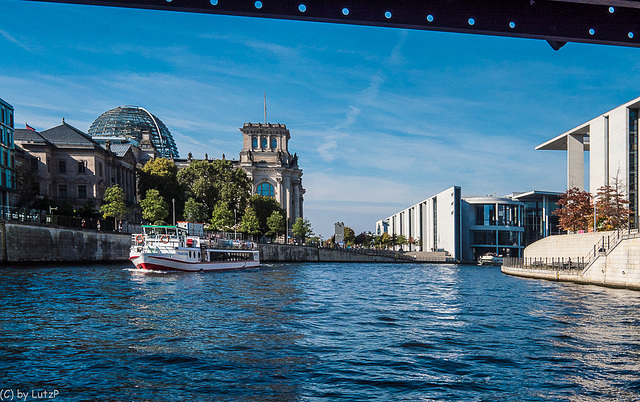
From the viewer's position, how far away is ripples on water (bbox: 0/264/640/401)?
13.1 meters

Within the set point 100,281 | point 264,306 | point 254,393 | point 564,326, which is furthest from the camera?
point 100,281

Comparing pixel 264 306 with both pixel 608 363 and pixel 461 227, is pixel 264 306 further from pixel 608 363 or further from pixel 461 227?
pixel 461 227

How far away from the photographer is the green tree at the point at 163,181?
10956 centimetres

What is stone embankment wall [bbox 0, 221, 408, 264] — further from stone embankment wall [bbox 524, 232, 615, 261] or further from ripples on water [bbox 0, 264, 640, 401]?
stone embankment wall [bbox 524, 232, 615, 261]

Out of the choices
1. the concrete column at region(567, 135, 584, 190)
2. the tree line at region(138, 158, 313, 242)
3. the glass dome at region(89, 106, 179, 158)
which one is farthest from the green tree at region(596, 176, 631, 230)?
the glass dome at region(89, 106, 179, 158)

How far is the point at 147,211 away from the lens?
95.7 m

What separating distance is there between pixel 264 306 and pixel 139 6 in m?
22.0

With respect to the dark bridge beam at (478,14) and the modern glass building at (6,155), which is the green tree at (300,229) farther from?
the dark bridge beam at (478,14)

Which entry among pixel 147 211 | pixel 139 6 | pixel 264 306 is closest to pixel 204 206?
pixel 147 211

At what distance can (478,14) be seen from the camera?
932 cm

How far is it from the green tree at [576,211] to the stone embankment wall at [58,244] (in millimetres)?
65134

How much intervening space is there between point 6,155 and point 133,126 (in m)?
109

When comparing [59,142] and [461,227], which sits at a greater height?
[59,142]

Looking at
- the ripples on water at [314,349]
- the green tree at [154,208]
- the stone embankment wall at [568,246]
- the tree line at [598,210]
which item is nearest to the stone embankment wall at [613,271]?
the stone embankment wall at [568,246]
